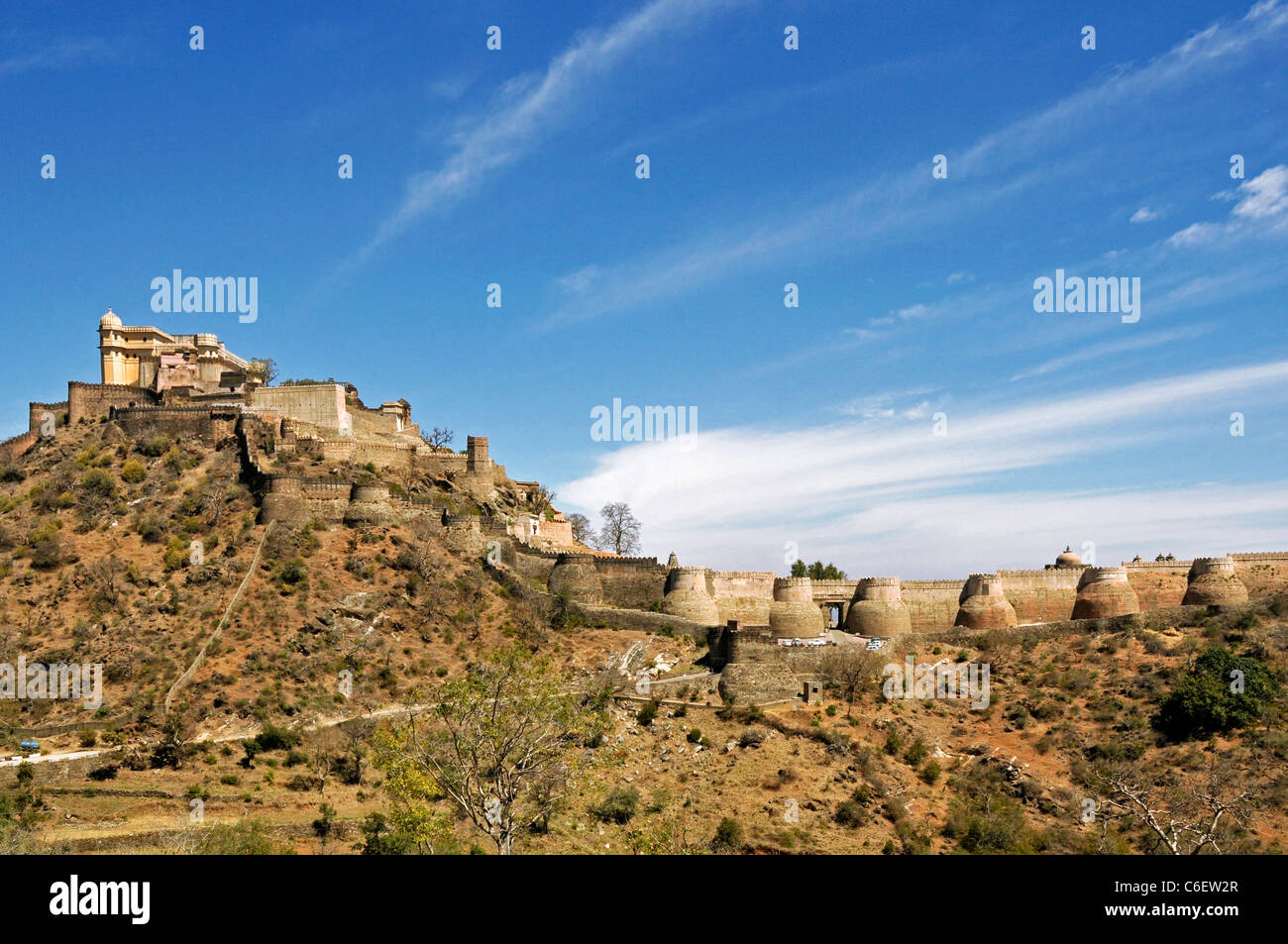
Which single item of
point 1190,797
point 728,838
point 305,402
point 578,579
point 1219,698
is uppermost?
point 305,402

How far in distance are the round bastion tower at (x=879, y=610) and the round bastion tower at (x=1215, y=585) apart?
11110mm

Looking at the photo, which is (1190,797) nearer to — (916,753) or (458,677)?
(916,753)

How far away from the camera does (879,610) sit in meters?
42.6

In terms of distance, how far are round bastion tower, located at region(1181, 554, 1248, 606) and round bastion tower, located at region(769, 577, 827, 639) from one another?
48.2ft

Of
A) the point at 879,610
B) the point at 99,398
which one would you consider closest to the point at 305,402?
the point at 99,398

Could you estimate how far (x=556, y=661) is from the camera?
36469 mm

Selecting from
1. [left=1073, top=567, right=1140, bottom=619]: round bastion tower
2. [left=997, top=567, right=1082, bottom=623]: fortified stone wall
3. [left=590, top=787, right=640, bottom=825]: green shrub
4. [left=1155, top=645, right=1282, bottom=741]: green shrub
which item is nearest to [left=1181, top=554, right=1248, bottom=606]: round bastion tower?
[left=1073, top=567, right=1140, bottom=619]: round bastion tower

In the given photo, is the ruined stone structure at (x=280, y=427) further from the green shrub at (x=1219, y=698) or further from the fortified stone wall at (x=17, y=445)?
the green shrub at (x=1219, y=698)

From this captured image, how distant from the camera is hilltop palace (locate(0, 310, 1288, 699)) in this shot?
4019cm

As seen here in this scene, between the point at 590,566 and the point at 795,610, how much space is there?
8.70 metres

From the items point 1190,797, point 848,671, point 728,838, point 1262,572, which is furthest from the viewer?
point 1262,572

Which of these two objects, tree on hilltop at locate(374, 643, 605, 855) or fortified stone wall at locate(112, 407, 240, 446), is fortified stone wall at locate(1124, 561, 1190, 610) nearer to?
tree on hilltop at locate(374, 643, 605, 855)
